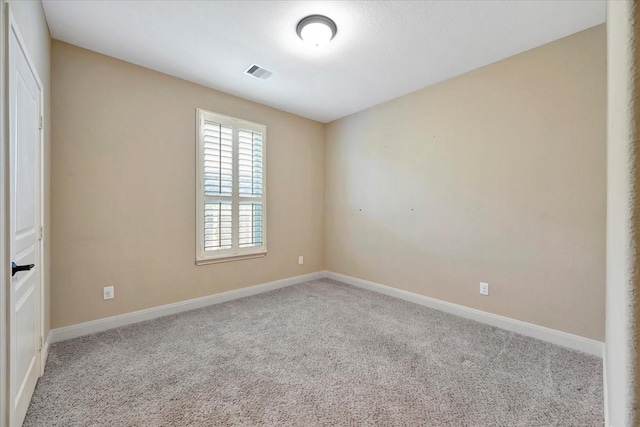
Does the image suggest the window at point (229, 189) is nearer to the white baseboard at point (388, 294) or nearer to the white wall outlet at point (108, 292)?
the white baseboard at point (388, 294)

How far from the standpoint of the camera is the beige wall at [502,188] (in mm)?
2287

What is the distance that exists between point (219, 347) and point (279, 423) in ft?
3.45

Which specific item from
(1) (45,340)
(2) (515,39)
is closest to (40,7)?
(1) (45,340)

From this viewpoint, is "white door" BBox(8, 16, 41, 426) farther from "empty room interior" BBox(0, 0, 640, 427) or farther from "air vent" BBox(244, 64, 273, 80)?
"air vent" BBox(244, 64, 273, 80)

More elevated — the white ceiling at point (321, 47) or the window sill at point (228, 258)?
the white ceiling at point (321, 47)

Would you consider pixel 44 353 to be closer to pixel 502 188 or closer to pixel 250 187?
pixel 250 187

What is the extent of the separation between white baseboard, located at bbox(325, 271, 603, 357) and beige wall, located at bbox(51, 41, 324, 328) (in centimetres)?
206

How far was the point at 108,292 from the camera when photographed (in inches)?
107

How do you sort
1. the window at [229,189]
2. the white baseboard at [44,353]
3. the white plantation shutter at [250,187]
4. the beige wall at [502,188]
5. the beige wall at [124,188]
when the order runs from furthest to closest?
1. the white plantation shutter at [250,187]
2. the window at [229,189]
3. the beige wall at [124,188]
4. the beige wall at [502,188]
5. the white baseboard at [44,353]

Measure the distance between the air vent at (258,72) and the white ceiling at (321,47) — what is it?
0.07 metres

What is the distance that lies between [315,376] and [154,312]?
6.69 feet

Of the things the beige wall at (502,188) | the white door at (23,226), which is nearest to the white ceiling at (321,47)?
the beige wall at (502,188)

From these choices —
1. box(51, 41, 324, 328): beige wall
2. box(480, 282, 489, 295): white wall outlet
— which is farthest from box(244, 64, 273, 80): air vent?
box(480, 282, 489, 295): white wall outlet

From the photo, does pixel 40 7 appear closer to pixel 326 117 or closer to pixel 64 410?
pixel 64 410
